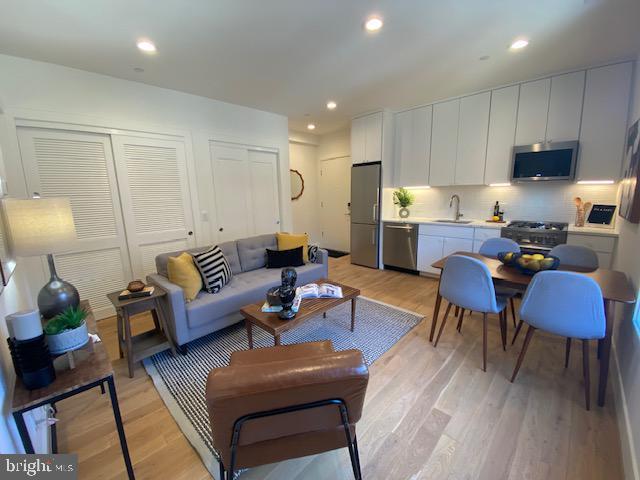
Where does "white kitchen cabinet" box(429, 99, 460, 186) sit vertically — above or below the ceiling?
below

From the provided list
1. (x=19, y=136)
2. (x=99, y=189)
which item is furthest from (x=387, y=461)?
(x=19, y=136)

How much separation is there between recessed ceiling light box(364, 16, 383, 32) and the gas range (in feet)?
8.94

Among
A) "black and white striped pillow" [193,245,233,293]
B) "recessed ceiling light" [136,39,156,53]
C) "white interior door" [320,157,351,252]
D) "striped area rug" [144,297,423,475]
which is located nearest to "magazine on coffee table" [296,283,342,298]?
"striped area rug" [144,297,423,475]

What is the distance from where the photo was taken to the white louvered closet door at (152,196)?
3.05 metres

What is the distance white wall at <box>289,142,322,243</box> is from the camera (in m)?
5.71

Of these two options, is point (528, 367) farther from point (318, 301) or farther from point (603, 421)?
point (318, 301)

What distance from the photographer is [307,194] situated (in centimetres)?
600

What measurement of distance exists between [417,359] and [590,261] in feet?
5.45

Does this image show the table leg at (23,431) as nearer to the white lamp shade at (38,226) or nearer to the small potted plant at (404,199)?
the white lamp shade at (38,226)

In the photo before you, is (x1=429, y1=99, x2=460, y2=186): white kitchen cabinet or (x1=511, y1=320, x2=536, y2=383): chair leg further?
(x1=429, y1=99, x2=460, y2=186): white kitchen cabinet

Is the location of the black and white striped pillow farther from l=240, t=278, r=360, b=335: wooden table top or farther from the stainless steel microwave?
the stainless steel microwave

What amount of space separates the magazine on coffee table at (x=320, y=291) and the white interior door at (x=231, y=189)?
2025mm

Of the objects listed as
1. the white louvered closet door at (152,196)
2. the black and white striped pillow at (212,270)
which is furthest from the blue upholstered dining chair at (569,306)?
the white louvered closet door at (152,196)

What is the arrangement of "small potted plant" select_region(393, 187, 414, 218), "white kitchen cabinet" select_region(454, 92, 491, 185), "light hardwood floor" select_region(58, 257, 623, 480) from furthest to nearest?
"small potted plant" select_region(393, 187, 414, 218)
"white kitchen cabinet" select_region(454, 92, 491, 185)
"light hardwood floor" select_region(58, 257, 623, 480)
